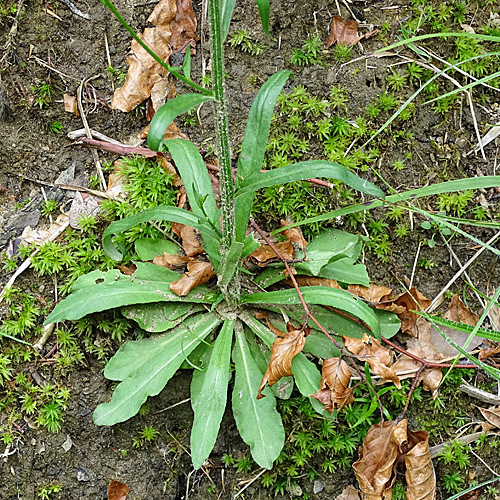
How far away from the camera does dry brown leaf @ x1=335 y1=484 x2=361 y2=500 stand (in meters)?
2.67

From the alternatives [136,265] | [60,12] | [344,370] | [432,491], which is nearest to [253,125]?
[136,265]

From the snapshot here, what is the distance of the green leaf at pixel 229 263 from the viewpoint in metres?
2.37

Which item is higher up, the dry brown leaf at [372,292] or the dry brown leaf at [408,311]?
the dry brown leaf at [372,292]

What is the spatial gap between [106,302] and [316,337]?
1121 millimetres

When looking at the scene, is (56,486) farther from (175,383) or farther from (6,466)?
(175,383)

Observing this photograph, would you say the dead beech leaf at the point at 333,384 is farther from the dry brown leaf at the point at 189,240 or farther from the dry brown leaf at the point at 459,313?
the dry brown leaf at the point at 189,240

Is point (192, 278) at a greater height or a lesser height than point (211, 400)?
greater

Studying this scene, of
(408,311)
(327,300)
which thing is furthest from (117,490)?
(408,311)

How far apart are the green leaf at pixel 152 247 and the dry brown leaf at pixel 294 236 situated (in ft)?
2.07

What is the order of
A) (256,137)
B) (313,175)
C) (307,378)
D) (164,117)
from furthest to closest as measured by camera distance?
(307,378) → (256,137) → (313,175) → (164,117)

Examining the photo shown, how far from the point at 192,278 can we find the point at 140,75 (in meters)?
1.30

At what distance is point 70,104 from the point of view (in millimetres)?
3059

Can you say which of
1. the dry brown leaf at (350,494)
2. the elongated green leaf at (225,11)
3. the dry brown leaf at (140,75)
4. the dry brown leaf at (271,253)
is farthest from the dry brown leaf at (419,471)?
the dry brown leaf at (140,75)

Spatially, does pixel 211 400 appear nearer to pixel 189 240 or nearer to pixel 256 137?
pixel 189 240
